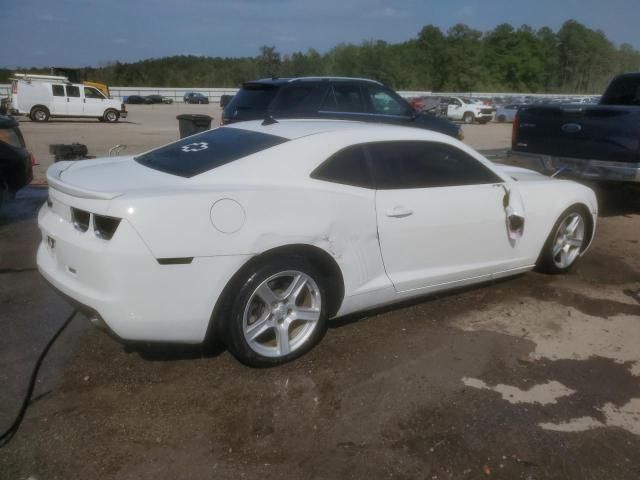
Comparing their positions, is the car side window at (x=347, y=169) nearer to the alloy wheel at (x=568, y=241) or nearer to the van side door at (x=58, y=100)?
the alloy wheel at (x=568, y=241)

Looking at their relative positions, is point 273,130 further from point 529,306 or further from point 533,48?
point 533,48

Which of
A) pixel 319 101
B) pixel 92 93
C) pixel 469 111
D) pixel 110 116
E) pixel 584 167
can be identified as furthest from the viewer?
pixel 469 111

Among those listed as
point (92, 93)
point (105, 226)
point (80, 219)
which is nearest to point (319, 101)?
point (80, 219)

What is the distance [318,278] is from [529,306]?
6.55 ft

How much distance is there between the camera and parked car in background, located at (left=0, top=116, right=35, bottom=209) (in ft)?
21.2

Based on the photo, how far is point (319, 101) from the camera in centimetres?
847

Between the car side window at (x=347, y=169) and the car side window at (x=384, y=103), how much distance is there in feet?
18.0

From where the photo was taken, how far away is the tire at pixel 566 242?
503 cm

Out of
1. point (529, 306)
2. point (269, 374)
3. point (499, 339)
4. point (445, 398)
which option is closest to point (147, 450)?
point (269, 374)

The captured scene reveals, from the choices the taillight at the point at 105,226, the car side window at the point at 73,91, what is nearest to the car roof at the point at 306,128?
the taillight at the point at 105,226

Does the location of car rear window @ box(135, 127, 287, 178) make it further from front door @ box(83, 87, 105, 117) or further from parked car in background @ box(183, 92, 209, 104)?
parked car in background @ box(183, 92, 209, 104)

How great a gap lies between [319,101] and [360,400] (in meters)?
6.04

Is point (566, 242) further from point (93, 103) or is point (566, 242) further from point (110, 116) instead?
point (93, 103)

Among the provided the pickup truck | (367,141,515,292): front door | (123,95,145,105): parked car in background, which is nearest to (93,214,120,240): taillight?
(367,141,515,292): front door
